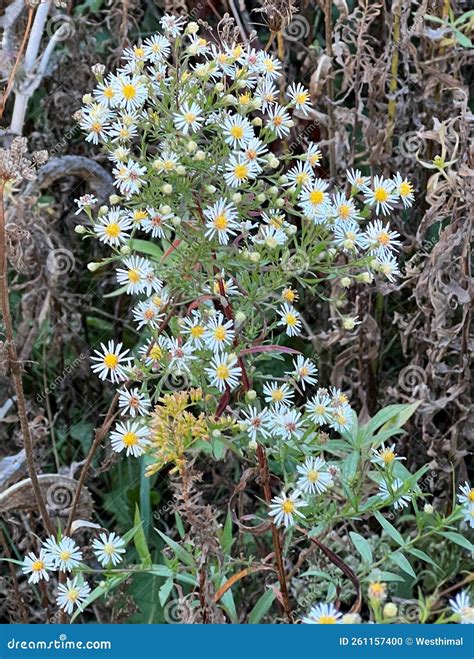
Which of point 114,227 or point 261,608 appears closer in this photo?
point 114,227

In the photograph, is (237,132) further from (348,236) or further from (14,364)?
(14,364)

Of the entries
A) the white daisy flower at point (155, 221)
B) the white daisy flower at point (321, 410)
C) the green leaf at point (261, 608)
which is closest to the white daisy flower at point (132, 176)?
the white daisy flower at point (155, 221)

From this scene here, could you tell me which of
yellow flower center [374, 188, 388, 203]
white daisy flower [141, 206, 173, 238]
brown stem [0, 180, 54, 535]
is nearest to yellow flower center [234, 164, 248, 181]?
white daisy flower [141, 206, 173, 238]

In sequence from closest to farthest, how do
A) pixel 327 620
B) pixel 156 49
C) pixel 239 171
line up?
pixel 327 620, pixel 239 171, pixel 156 49

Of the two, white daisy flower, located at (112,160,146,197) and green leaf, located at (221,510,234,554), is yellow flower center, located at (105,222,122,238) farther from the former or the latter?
green leaf, located at (221,510,234,554)

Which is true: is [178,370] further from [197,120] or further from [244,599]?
[244,599]

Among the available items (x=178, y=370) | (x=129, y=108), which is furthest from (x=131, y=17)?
(x=178, y=370)

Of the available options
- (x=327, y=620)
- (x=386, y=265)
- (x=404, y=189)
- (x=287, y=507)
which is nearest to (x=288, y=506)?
(x=287, y=507)
